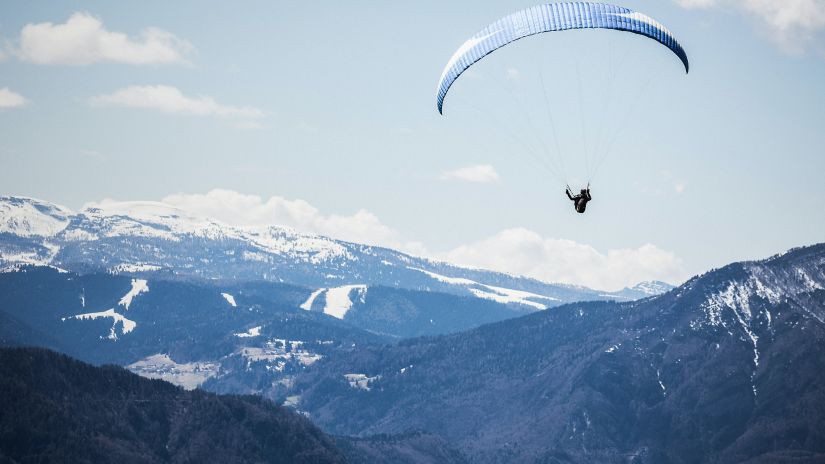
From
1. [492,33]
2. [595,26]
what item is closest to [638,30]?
[595,26]

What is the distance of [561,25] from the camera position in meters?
119

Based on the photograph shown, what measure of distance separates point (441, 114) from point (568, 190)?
1819 centimetres

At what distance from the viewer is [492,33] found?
123312 mm

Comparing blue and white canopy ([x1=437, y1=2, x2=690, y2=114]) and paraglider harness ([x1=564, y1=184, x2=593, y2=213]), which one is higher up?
blue and white canopy ([x1=437, y1=2, x2=690, y2=114])

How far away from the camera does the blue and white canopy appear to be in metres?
120

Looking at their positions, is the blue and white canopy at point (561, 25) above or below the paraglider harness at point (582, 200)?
above

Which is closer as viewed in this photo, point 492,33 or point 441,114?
point 492,33

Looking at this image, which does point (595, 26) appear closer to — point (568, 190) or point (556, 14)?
point (556, 14)

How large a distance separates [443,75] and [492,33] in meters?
9.26

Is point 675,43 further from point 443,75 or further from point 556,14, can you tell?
point 443,75

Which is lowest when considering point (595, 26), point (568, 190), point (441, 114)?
point (568, 190)

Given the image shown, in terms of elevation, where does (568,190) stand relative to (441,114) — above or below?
below

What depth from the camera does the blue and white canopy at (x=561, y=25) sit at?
393 ft

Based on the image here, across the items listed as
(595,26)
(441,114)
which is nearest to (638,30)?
(595,26)
